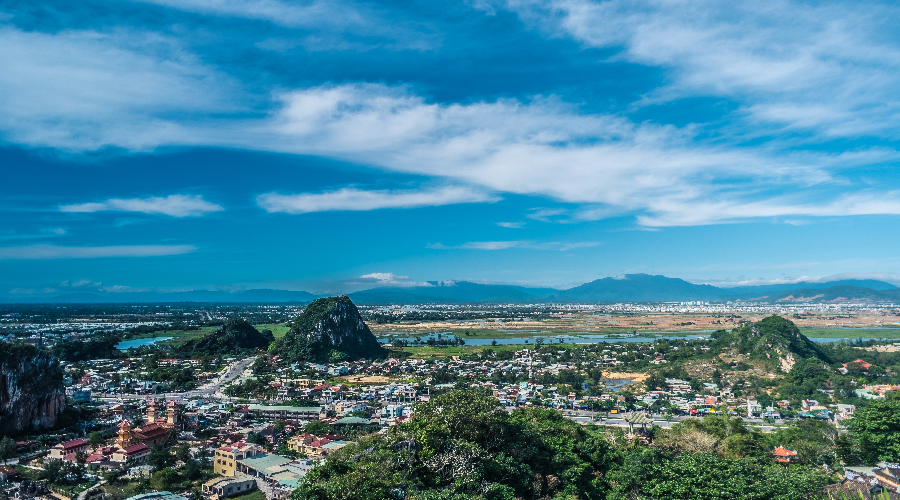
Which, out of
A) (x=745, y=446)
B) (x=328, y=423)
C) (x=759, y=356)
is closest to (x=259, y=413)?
(x=328, y=423)

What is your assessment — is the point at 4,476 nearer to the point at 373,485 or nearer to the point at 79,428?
the point at 79,428

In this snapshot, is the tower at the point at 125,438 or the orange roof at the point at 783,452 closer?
the orange roof at the point at 783,452

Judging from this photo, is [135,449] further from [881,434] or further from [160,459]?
[881,434]

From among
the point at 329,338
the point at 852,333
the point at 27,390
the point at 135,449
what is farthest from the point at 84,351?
the point at 852,333

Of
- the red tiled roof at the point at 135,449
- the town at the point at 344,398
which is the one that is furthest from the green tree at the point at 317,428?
the red tiled roof at the point at 135,449

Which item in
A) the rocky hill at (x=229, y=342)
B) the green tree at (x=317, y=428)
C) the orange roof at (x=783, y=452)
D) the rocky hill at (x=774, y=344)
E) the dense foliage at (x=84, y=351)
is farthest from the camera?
the rocky hill at (x=229, y=342)

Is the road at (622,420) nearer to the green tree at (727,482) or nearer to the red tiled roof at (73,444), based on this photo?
the green tree at (727,482)

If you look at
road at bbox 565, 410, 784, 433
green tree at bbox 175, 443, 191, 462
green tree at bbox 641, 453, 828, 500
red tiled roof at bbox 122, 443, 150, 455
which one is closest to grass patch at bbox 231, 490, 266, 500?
green tree at bbox 175, 443, 191, 462
